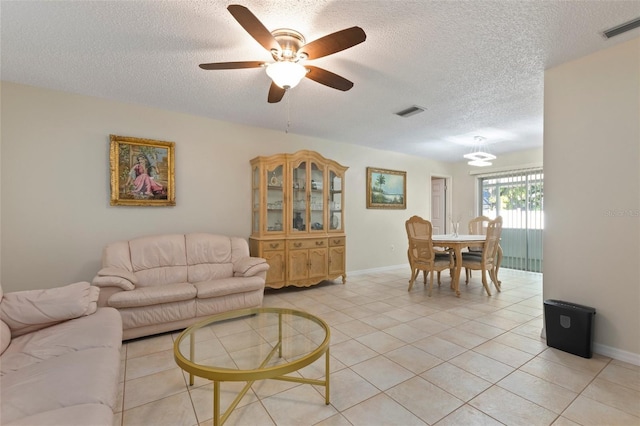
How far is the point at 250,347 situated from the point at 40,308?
53.5 inches

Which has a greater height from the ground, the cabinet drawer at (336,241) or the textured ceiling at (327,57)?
the textured ceiling at (327,57)

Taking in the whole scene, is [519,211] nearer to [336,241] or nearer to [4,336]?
[336,241]

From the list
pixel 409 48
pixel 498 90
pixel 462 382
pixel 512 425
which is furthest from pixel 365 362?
pixel 498 90

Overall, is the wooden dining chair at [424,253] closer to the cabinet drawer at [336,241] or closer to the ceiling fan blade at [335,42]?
the cabinet drawer at [336,241]

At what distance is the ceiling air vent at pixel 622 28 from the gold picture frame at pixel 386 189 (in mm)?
3611

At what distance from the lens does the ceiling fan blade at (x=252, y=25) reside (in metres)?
1.41

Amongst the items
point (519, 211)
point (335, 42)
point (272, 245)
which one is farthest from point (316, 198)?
point (519, 211)

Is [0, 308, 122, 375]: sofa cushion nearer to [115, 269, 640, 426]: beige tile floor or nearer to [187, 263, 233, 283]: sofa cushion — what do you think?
[115, 269, 640, 426]: beige tile floor

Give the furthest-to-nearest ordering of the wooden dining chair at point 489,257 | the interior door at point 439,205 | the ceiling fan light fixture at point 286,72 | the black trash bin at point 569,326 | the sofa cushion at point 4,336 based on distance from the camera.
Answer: the interior door at point 439,205
the wooden dining chair at point 489,257
the black trash bin at point 569,326
the ceiling fan light fixture at point 286,72
the sofa cushion at point 4,336

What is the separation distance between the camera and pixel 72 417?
1003 mm

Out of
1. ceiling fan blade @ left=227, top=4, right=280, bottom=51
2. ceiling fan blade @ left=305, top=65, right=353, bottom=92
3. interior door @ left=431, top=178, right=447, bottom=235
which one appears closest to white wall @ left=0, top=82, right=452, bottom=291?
ceiling fan blade @ left=305, top=65, right=353, bottom=92

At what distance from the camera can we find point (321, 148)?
16.1 ft

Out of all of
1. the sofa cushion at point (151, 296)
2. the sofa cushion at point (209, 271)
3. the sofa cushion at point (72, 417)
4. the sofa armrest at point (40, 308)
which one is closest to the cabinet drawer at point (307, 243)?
the sofa cushion at point (209, 271)

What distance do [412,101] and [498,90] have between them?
0.86 metres
